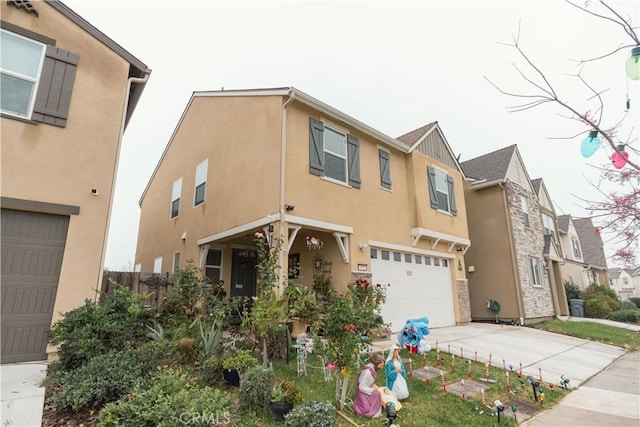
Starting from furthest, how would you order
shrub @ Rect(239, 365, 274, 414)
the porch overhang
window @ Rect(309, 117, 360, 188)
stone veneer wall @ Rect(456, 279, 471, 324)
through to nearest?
1. stone veneer wall @ Rect(456, 279, 471, 324)
2. the porch overhang
3. window @ Rect(309, 117, 360, 188)
4. shrub @ Rect(239, 365, 274, 414)

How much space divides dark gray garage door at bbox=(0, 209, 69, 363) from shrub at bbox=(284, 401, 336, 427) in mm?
5312

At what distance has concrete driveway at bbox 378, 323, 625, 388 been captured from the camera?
23.2 feet

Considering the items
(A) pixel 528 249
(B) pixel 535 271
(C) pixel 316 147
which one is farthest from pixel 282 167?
(B) pixel 535 271

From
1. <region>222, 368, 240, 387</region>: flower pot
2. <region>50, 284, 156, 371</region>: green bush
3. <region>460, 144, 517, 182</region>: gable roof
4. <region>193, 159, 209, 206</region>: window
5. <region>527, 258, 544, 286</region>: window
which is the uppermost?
<region>460, 144, 517, 182</region>: gable roof

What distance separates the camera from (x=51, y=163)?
6559 mm

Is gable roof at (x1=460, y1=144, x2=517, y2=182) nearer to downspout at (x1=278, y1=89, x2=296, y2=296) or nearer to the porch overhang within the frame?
the porch overhang

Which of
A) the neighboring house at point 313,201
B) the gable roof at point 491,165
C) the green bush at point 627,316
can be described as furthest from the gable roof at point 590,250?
the neighboring house at point 313,201

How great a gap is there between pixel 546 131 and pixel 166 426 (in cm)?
477

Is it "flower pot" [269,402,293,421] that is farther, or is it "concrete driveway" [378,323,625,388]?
"concrete driveway" [378,323,625,388]

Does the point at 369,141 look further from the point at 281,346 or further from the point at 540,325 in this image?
the point at 540,325

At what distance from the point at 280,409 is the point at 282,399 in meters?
0.13

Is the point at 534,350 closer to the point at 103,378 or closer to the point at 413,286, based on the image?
the point at 413,286

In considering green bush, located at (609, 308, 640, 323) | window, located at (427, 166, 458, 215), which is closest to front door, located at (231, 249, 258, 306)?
window, located at (427, 166, 458, 215)

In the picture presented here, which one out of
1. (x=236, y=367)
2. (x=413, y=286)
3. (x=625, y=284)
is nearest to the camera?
(x=236, y=367)
